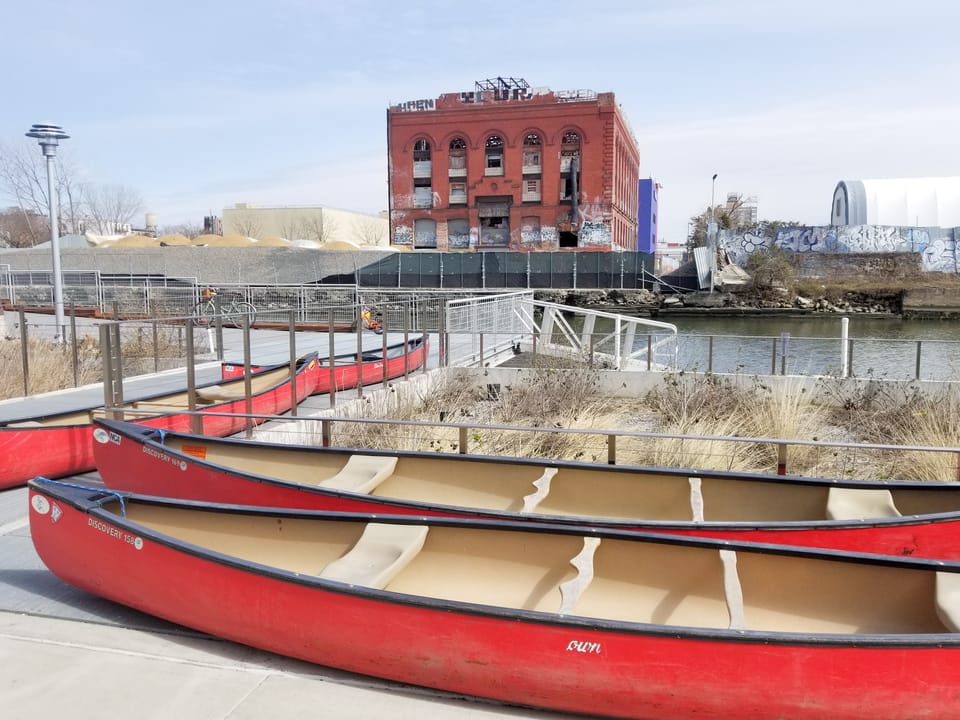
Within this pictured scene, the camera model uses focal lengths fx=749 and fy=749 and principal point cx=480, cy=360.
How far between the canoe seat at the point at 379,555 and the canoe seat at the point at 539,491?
4.04ft

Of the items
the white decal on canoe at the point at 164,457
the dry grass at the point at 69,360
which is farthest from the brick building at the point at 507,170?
the white decal on canoe at the point at 164,457

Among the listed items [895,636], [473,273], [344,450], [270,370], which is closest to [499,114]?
[473,273]

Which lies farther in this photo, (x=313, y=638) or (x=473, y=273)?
(x=473, y=273)

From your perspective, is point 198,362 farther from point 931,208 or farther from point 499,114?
point 931,208

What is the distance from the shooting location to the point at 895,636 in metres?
3.84

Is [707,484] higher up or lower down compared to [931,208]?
lower down

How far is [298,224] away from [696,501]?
7821 cm

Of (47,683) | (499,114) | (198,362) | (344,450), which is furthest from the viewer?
(499,114)

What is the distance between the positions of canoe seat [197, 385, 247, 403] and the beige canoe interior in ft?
17.2

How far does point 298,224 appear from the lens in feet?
263

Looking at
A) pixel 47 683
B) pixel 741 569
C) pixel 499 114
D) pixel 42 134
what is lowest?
pixel 47 683

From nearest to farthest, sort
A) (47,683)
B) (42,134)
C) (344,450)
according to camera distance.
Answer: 1. (47,683)
2. (344,450)
3. (42,134)

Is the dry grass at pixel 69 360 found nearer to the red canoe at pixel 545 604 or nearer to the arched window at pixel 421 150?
the red canoe at pixel 545 604

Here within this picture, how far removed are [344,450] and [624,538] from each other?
354cm
